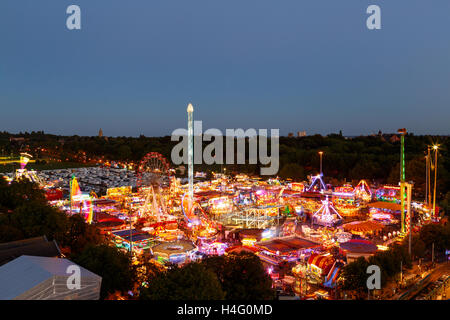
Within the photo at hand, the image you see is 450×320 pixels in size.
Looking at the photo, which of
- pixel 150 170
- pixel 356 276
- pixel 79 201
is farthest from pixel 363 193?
pixel 79 201

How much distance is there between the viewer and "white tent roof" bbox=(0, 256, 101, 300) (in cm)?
881

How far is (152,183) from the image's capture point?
26.0 m

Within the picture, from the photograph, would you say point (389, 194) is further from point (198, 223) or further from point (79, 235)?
point (79, 235)

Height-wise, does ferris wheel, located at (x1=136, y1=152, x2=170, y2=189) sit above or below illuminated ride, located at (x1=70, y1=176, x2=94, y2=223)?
above

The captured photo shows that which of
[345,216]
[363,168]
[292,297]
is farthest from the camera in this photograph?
[363,168]

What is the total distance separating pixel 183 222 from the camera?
2666 centimetres

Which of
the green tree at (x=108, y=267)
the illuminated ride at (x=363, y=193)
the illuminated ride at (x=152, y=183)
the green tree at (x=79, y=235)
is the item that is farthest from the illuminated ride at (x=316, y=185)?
the green tree at (x=108, y=267)

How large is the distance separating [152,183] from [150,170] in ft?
3.91

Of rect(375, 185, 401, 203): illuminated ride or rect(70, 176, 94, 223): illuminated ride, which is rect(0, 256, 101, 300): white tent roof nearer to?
rect(70, 176, 94, 223): illuminated ride

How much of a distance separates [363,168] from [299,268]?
3362 centimetres

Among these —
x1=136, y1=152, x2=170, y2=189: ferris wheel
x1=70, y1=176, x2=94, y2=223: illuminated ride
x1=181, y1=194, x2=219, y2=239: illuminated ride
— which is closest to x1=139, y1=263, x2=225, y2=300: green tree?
x1=181, y1=194, x2=219, y2=239: illuminated ride
